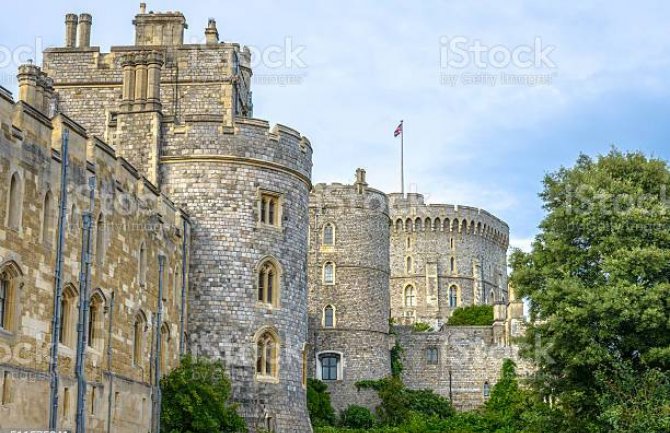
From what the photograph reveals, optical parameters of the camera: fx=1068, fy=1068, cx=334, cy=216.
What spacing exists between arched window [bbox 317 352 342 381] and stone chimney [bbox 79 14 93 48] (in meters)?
20.7

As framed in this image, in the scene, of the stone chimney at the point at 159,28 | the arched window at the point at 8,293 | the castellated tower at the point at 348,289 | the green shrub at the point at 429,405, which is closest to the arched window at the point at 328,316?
the castellated tower at the point at 348,289

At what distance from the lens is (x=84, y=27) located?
38.7 metres

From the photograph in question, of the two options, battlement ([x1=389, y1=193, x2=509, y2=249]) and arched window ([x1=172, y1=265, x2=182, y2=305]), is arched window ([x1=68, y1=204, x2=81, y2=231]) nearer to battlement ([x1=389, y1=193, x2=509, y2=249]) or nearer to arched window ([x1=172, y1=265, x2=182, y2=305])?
arched window ([x1=172, y1=265, x2=182, y2=305])

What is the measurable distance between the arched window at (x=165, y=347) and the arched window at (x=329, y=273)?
25.3 metres

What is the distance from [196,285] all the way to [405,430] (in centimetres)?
2144

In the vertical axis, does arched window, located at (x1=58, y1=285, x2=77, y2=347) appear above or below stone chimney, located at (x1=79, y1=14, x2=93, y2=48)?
below

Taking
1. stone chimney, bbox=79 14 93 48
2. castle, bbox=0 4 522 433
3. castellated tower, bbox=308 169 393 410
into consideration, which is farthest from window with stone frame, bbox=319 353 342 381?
stone chimney, bbox=79 14 93 48

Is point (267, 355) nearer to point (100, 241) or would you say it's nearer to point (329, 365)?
point (100, 241)

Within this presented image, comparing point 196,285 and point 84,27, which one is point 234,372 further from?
point 84,27

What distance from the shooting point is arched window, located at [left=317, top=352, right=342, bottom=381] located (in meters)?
52.1

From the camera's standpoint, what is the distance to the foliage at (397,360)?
184ft

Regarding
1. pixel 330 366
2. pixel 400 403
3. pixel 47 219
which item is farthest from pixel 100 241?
pixel 400 403

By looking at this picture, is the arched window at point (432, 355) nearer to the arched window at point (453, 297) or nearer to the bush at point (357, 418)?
the bush at point (357, 418)

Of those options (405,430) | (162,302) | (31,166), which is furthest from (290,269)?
(405,430)
